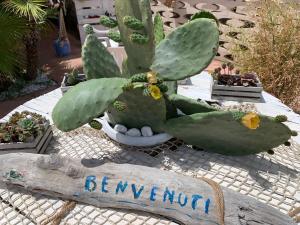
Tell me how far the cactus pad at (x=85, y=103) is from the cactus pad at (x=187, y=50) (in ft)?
1.11

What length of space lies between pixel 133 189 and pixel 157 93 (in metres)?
0.54

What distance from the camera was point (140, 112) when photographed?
2270 millimetres

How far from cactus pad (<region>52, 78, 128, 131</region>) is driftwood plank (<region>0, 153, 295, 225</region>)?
0.82 feet

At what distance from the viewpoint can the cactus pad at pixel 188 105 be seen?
231cm

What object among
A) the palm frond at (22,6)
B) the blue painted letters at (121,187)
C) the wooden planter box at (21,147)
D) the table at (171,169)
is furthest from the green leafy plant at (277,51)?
the palm frond at (22,6)

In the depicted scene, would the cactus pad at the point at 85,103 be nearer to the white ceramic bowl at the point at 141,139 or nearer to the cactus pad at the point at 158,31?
the white ceramic bowl at the point at 141,139

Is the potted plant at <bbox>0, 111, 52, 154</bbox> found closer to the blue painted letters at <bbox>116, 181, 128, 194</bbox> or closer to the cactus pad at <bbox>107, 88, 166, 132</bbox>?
the cactus pad at <bbox>107, 88, 166, 132</bbox>

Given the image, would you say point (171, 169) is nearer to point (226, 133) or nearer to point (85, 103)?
point (226, 133)

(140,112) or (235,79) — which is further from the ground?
(140,112)

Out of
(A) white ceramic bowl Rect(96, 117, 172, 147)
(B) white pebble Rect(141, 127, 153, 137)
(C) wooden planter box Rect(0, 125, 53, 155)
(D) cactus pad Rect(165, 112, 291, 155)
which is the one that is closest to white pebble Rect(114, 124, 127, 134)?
(A) white ceramic bowl Rect(96, 117, 172, 147)

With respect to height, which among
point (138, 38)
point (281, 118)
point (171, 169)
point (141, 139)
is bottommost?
point (171, 169)

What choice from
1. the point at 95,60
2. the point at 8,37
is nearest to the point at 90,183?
the point at 95,60

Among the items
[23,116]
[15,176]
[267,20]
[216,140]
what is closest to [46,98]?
[23,116]

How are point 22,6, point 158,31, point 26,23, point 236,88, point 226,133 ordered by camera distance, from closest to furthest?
point 226,133 → point 158,31 → point 236,88 → point 22,6 → point 26,23
